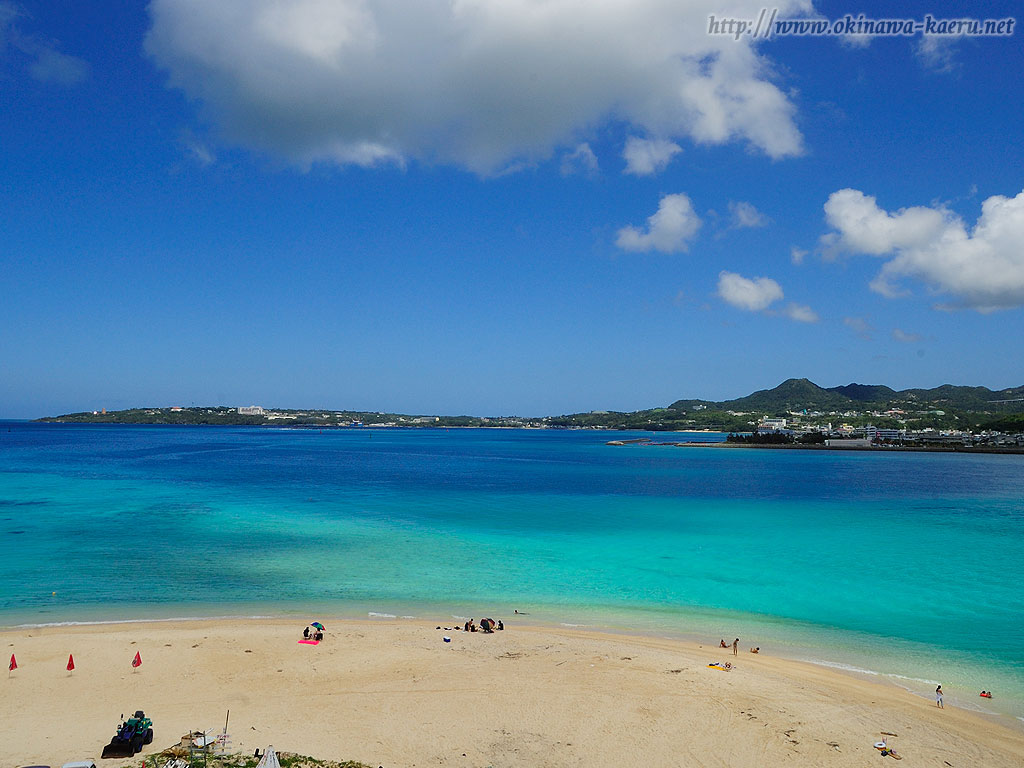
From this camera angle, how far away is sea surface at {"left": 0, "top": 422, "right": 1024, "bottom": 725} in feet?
61.0

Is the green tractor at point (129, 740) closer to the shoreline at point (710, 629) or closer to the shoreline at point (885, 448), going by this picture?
the shoreline at point (710, 629)

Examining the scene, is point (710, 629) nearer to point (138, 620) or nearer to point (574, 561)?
point (574, 561)

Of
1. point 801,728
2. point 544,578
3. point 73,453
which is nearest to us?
point 801,728

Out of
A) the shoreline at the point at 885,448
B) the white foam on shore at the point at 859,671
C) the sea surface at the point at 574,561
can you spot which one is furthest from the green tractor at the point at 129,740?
the shoreline at the point at 885,448

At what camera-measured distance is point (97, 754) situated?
9.98 m

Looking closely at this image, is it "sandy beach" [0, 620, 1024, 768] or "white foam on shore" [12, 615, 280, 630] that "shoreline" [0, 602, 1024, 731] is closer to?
"white foam on shore" [12, 615, 280, 630]

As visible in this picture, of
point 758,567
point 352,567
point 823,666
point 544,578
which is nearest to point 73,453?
point 352,567

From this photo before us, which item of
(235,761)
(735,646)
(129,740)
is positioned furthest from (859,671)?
(129,740)

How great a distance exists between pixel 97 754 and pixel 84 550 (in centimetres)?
2136

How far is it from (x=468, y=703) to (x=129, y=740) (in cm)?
600

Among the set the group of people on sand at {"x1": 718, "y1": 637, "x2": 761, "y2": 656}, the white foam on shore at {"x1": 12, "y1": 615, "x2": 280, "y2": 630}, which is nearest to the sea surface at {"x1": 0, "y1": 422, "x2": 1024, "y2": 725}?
the white foam on shore at {"x1": 12, "y1": 615, "x2": 280, "y2": 630}

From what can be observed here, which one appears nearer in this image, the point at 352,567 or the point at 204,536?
the point at 352,567

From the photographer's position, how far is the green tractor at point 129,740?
9844 millimetres

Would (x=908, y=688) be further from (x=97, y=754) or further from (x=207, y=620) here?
(x=207, y=620)
